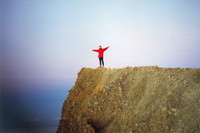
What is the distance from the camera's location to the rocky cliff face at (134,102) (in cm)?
997

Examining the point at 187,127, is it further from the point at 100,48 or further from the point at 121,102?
the point at 100,48

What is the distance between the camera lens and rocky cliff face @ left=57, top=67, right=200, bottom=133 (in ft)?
32.7

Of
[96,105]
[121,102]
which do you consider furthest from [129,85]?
[96,105]

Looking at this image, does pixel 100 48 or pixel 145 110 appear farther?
pixel 100 48

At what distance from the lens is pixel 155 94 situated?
1127 cm

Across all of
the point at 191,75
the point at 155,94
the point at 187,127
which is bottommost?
the point at 187,127

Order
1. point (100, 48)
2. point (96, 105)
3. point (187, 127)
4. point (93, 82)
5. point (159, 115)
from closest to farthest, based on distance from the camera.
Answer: point (187, 127) < point (159, 115) < point (96, 105) < point (93, 82) < point (100, 48)

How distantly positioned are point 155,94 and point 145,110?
1112mm

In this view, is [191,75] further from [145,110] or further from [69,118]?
[69,118]

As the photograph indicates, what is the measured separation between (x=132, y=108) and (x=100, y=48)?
5.76 m

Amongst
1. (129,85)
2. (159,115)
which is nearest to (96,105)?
(129,85)

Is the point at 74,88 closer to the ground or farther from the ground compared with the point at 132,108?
farther from the ground

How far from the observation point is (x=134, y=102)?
11492mm

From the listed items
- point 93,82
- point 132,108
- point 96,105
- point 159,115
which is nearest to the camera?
point 159,115
